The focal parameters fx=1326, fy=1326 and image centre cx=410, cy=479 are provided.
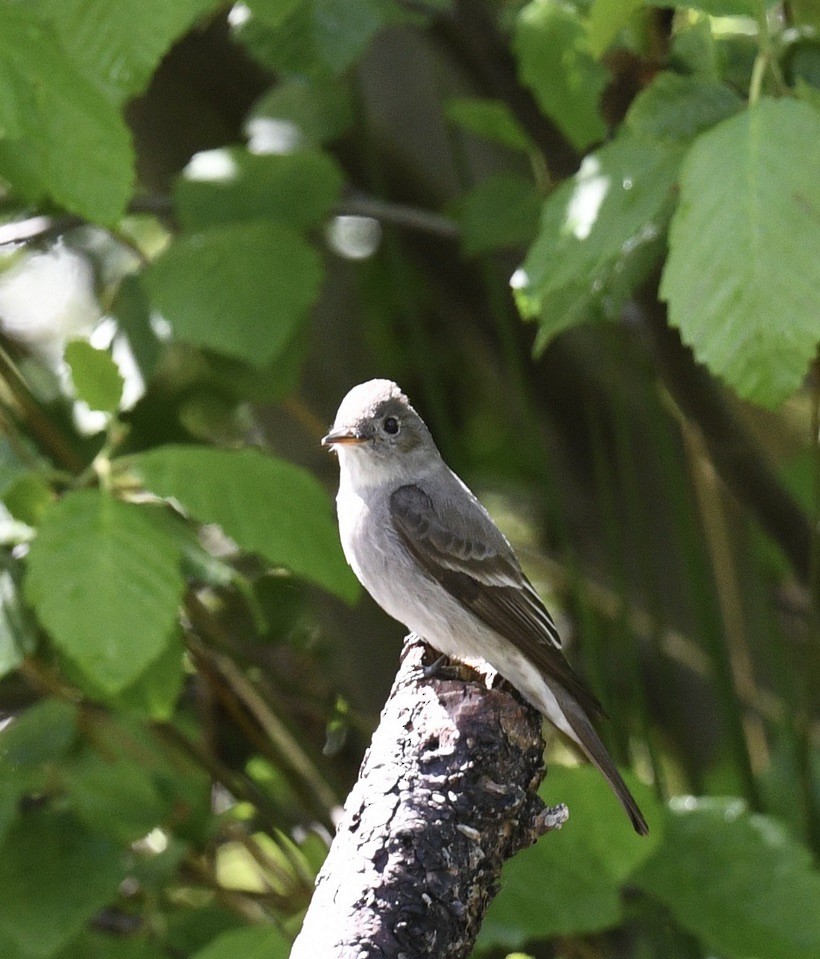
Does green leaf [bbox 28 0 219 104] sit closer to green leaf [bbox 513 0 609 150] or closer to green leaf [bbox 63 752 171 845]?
green leaf [bbox 513 0 609 150]

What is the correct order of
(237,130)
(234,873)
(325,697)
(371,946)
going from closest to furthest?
(371,946)
(325,697)
(237,130)
(234,873)

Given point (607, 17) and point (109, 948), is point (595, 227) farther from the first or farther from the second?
point (109, 948)

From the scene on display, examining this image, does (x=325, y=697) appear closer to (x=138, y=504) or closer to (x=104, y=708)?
(x=104, y=708)

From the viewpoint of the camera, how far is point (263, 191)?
3.75m

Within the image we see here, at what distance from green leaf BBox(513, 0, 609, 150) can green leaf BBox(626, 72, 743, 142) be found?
682mm

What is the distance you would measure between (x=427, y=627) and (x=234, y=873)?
2857 millimetres

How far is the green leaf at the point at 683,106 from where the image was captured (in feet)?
7.97

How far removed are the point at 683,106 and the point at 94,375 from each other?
4.35 feet

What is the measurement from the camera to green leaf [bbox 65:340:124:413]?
9.21 feet

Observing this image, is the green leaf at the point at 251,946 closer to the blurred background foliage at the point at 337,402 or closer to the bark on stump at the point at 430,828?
the blurred background foliage at the point at 337,402

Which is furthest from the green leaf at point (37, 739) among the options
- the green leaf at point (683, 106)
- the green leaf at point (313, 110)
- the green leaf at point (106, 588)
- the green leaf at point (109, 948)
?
the green leaf at point (313, 110)

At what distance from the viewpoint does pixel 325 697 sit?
4.13 m

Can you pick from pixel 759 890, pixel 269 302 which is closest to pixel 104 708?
pixel 269 302

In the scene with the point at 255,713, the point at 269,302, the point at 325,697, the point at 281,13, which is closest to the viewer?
the point at 281,13
